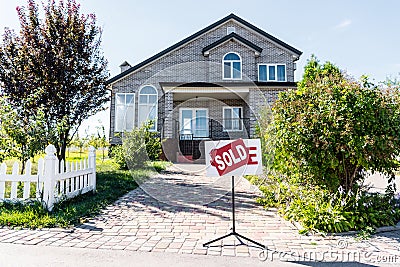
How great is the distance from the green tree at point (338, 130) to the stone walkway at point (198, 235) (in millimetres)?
1000

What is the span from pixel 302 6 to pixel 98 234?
7872 mm

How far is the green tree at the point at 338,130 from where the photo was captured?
4336 mm

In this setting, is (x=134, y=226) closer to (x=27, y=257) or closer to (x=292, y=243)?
(x=27, y=257)

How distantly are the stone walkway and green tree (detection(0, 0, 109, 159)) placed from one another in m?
4.61

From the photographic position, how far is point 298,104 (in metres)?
4.85

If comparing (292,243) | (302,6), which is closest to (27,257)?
(292,243)

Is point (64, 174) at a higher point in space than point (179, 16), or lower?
lower

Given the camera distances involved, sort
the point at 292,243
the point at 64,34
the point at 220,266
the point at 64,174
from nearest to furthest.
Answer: the point at 220,266 < the point at 292,243 < the point at 64,174 < the point at 64,34

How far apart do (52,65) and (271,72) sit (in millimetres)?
13538

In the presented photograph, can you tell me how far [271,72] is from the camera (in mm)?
19031

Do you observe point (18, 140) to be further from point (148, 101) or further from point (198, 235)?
point (148, 101)

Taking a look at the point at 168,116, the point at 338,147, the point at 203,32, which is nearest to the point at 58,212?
the point at 338,147

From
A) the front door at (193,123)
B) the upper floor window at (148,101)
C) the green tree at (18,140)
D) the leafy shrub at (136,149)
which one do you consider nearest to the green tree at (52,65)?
the green tree at (18,140)

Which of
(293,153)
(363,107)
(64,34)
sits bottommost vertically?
(293,153)
